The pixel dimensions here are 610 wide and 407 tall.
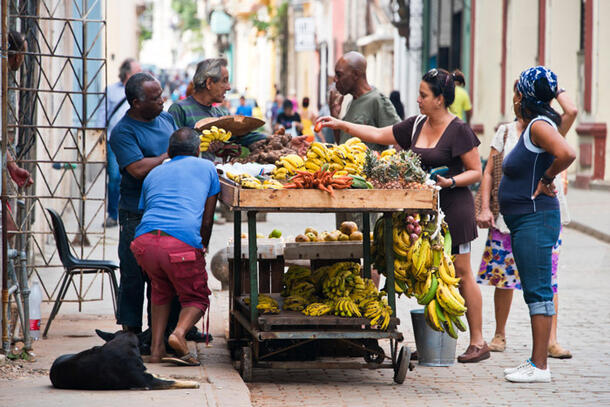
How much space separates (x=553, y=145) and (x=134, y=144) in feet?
8.96

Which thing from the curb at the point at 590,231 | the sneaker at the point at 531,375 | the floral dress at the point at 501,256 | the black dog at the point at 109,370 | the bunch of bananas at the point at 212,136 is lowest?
the curb at the point at 590,231

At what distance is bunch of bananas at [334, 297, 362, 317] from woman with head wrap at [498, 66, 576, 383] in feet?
3.37

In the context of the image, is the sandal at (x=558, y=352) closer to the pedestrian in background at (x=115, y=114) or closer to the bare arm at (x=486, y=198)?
the bare arm at (x=486, y=198)

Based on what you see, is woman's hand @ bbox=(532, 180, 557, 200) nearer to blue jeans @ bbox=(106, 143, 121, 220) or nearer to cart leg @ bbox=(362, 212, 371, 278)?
cart leg @ bbox=(362, 212, 371, 278)

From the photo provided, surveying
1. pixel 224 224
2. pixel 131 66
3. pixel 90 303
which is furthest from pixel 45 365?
pixel 224 224

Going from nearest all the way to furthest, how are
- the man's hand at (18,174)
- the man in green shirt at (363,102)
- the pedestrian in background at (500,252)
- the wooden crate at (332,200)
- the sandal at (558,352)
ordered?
the wooden crate at (332,200)
the man's hand at (18,174)
the sandal at (558,352)
the pedestrian in background at (500,252)
the man in green shirt at (363,102)

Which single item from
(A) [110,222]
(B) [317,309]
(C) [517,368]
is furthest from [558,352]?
(A) [110,222]

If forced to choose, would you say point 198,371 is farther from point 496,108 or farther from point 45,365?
point 496,108

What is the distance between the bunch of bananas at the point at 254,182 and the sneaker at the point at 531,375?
1.84 m

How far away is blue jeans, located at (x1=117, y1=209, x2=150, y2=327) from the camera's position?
301 inches

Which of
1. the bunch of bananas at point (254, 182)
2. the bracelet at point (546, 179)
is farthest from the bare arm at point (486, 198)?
the bunch of bananas at point (254, 182)

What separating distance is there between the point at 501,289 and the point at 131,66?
735 cm

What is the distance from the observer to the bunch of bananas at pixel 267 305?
22.6 feet

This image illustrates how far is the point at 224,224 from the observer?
56.3 ft
